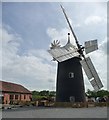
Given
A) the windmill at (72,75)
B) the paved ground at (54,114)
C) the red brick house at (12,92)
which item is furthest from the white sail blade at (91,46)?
the red brick house at (12,92)

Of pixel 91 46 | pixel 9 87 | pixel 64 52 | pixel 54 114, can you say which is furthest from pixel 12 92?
pixel 54 114

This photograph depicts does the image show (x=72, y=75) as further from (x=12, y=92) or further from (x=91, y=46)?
(x=12, y=92)

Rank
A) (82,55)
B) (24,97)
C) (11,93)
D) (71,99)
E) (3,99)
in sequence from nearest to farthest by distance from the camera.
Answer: (71,99) < (82,55) < (3,99) < (11,93) < (24,97)

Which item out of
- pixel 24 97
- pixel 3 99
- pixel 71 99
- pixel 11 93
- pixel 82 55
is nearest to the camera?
pixel 71 99

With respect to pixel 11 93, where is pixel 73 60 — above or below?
above

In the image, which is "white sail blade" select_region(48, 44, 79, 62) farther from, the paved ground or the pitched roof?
the pitched roof

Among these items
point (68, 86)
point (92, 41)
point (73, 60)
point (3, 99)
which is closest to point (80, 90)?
point (68, 86)

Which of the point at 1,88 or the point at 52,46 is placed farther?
the point at 1,88

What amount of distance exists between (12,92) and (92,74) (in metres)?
26.8

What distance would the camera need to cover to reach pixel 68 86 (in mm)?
36156

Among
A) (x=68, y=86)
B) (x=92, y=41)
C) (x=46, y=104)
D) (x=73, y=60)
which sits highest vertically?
(x=92, y=41)

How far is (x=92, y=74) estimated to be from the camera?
120 ft

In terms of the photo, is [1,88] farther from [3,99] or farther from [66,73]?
[66,73]

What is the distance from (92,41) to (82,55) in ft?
7.95
